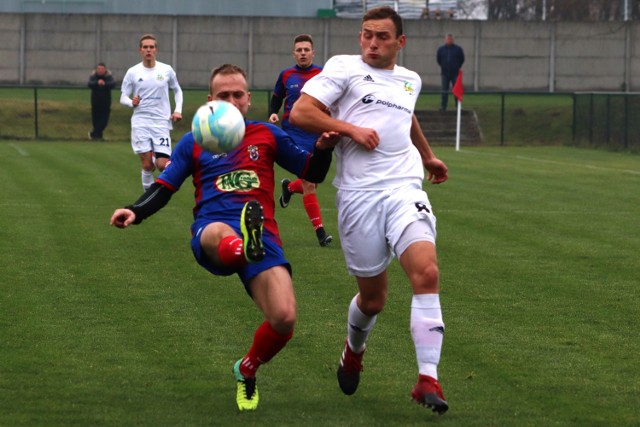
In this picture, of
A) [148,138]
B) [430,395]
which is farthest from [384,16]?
[148,138]

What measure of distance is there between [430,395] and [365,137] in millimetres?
1358

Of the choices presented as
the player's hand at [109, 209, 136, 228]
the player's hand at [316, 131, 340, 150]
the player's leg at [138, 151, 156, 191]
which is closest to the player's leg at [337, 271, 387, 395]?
the player's hand at [316, 131, 340, 150]

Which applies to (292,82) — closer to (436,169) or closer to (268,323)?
(436,169)

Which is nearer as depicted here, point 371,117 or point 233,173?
point 233,173

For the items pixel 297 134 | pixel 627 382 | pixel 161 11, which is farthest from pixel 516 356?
pixel 161 11

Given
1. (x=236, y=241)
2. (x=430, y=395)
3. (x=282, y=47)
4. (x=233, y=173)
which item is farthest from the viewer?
(x=282, y=47)

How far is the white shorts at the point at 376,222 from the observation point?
22.1 feet

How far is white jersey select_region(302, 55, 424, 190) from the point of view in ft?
22.6

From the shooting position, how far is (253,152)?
6793 mm

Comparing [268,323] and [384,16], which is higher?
[384,16]

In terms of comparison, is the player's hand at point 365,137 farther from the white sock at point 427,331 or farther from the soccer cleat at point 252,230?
the white sock at point 427,331

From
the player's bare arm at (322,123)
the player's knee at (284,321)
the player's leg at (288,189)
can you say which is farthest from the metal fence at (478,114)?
the player's knee at (284,321)

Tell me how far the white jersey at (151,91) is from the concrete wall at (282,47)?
87.6 ft

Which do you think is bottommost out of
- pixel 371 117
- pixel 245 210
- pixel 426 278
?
pixel 426 278
